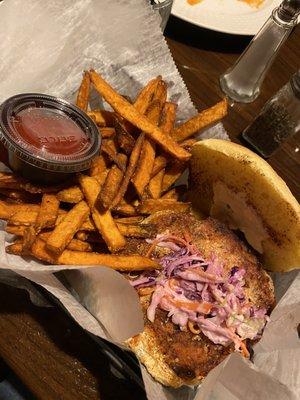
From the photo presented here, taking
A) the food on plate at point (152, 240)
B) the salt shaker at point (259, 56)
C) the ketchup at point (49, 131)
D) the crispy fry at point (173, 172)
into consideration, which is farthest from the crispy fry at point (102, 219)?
the salt shaker at point (259, 56)

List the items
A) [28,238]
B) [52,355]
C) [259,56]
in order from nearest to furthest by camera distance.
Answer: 1. [28,238]
2. [52,355]
3. [259,56]

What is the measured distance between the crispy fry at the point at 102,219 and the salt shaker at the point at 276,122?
0.96m

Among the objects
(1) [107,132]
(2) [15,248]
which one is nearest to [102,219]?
(2) [15,248]

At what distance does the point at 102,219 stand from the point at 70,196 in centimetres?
14

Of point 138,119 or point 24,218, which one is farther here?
point 138,119

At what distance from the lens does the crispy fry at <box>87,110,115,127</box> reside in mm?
1961

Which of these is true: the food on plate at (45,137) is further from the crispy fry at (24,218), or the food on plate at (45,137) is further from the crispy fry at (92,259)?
the crispy fry at (92,259)

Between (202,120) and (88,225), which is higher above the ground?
(202,120)

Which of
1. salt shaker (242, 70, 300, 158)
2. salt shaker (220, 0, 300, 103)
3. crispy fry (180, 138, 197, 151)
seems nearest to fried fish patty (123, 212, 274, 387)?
crispy fry (180, 138, 197, 151)

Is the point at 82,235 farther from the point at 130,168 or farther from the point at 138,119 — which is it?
the point at 138,119

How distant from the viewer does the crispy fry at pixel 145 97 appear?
193 centimetres

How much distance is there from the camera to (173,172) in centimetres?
200

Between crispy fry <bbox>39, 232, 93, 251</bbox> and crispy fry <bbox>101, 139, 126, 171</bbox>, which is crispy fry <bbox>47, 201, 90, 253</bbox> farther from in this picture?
crispy fry <bbox>101, 139, 126, 171</bbox>

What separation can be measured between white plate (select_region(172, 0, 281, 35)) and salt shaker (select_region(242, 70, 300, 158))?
0.48m
